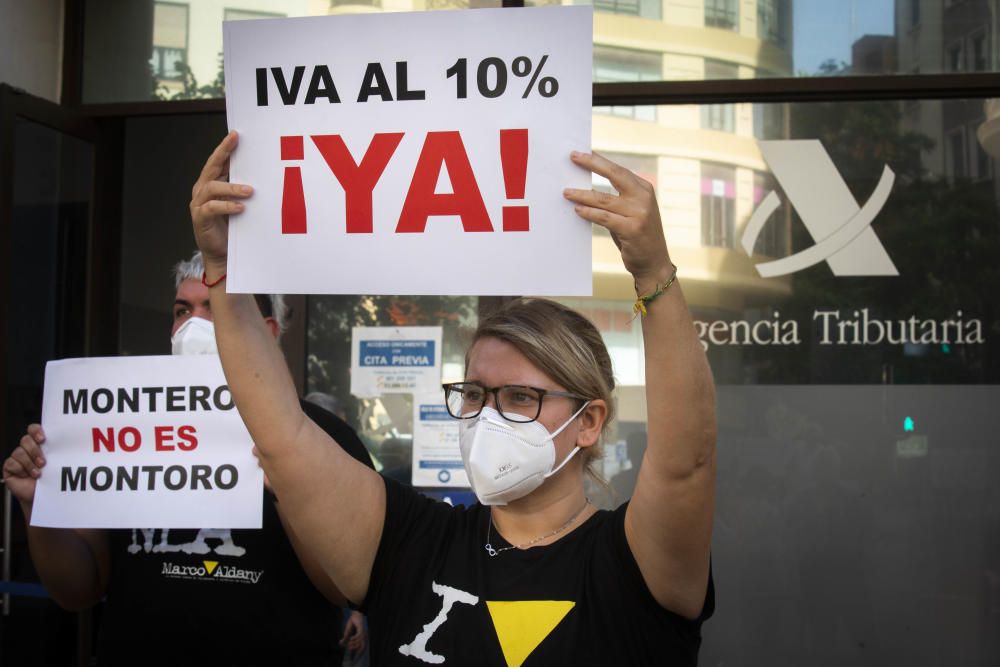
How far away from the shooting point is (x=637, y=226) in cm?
165

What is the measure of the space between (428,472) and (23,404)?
1.92 meters

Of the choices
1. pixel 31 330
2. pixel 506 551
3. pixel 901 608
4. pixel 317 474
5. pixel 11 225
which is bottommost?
pixel 901 608

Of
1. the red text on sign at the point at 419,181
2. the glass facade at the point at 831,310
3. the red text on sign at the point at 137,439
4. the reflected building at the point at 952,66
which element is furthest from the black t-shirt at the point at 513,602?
the reflected building at the point at 952,66

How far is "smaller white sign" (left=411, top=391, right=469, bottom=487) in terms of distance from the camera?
4.71 meters

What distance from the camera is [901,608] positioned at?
4316 millimetres

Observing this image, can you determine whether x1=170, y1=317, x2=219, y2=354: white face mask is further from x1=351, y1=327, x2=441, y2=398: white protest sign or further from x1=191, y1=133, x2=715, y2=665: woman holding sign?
x1=351, y1=327, x2=441, y2=398: white protest sign

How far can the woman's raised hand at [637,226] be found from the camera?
5.44ft

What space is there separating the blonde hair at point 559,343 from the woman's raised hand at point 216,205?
1.89 ft

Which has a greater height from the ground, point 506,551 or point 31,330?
point 31,330

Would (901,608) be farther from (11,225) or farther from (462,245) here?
(11,225)

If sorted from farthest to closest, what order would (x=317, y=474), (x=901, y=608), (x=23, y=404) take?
(x=23, y=404)
(x=901, y=608)
(x=317, y=474)

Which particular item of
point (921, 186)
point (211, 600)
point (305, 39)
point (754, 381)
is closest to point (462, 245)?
point (305, 39)

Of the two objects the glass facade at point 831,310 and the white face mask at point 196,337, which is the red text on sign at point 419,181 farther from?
the glass facade at point 831,310

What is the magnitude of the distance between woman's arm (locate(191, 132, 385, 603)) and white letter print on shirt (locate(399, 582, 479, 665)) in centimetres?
19
